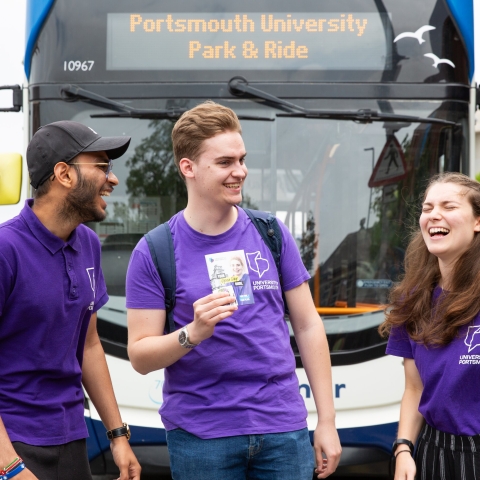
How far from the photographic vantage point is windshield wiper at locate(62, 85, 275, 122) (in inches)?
202

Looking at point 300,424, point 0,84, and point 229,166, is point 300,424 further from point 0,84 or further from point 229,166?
point 0,84

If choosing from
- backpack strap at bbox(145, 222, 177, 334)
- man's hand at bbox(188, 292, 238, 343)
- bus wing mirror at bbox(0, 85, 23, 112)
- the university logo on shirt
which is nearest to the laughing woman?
the university logo on shirt

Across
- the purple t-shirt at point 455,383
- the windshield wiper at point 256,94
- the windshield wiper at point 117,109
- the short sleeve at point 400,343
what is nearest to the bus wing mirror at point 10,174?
the windshield wiper at point 117,109

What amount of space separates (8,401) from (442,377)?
139 centimetres

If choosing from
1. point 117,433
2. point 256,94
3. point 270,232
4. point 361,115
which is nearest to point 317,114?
point 361,115

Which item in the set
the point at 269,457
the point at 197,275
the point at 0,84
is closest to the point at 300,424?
the point at 269,457

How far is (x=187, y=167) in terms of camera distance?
3.04m

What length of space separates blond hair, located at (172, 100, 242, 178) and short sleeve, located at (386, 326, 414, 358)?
0.90m

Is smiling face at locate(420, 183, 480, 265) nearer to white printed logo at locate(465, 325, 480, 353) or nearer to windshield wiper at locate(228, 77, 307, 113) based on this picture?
white printed logo at locate(465, 325, 480, 353)

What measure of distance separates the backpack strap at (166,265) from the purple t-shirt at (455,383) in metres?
0.86

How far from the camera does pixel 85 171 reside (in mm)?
2984

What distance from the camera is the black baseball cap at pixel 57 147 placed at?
295cm

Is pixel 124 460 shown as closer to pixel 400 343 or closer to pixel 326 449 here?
pixel 326 449

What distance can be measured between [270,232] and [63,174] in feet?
2.46
